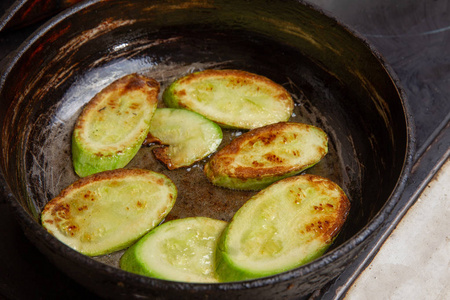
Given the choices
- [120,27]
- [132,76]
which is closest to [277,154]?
[132,76]

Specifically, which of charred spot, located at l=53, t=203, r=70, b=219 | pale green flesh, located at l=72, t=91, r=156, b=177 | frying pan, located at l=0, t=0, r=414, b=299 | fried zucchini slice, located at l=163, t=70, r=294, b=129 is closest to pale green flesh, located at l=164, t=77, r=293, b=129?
fried zucchini slice, located at l=163, t=70, r=294, b=129

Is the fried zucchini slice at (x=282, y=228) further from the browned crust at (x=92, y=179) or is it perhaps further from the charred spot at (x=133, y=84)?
the charred spot at (x=133, y=84)

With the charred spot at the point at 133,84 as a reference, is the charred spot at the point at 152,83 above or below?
above

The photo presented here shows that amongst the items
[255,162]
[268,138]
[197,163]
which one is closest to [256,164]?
[255,162]

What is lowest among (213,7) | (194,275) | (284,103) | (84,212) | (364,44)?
(84,212)

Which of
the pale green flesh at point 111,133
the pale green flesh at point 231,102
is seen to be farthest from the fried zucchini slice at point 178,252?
the pale green flesh at point 231,102

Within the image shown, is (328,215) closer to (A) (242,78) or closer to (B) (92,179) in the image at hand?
(A) (242,78)

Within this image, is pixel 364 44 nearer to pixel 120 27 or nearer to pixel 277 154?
pixel 277 154
